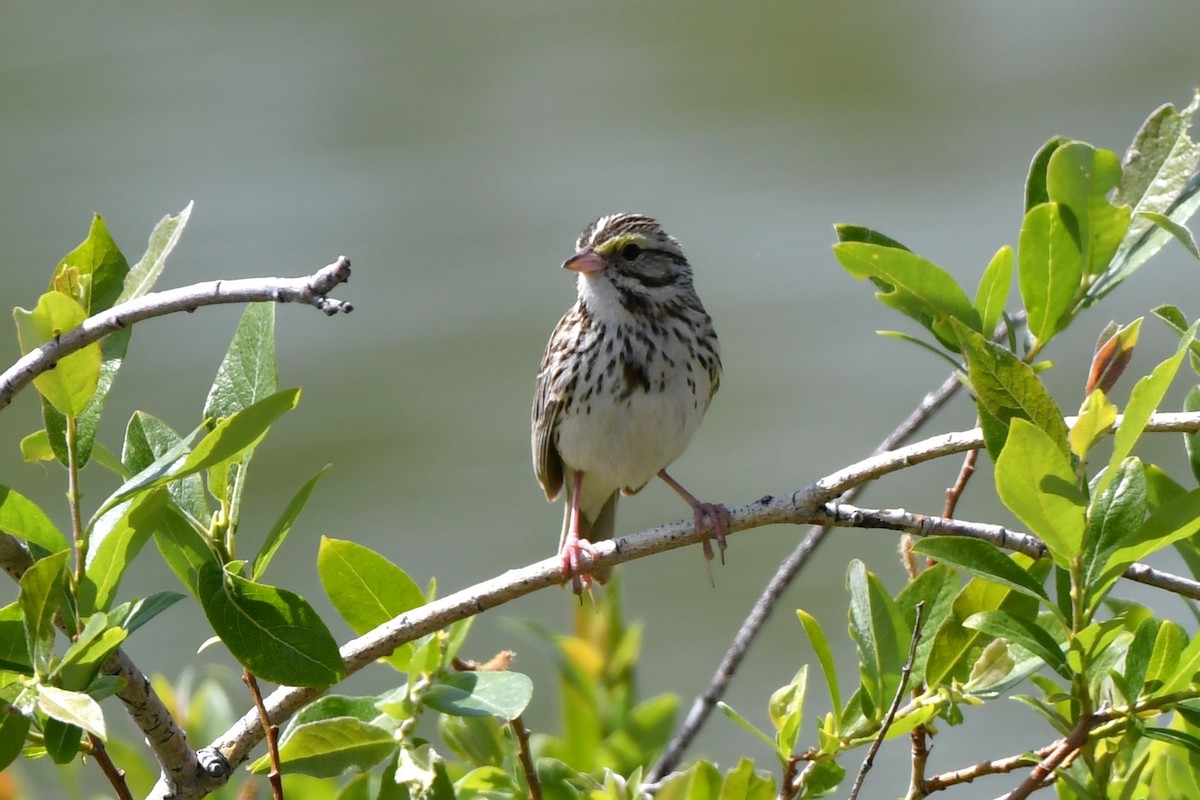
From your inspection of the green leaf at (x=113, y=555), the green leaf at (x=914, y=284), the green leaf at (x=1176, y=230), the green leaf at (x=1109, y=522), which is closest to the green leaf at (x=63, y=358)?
the green leaf at (x=113, y=555)

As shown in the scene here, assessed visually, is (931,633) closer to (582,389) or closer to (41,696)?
(41,696)

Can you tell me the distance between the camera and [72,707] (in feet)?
4.38

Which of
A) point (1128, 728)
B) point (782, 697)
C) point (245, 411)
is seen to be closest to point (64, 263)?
point (245, 411)

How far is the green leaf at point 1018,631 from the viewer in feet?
5.00

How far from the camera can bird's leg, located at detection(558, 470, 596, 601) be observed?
79.6 inches

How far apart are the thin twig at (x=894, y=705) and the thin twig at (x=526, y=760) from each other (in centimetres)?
34

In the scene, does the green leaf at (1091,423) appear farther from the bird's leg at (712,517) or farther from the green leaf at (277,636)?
the green leaf at (277,636)

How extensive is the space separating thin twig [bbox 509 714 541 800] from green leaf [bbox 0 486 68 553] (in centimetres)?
52

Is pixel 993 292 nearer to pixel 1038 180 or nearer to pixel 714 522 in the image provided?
pixel 1038 180

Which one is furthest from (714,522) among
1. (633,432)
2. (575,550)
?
(633,432)

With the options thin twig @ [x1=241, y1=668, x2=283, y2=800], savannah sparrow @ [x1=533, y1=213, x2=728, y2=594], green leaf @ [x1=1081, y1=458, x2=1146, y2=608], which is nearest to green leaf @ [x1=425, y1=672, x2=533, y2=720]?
thin twig @ [x1=241, y1=668, x2=283, y2=800]

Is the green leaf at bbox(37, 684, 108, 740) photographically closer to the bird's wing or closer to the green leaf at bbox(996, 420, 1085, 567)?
the green leaf at bbox(996, 420, 1085, 567)

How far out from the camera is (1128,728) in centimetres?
155

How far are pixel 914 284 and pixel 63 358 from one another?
940 mm
